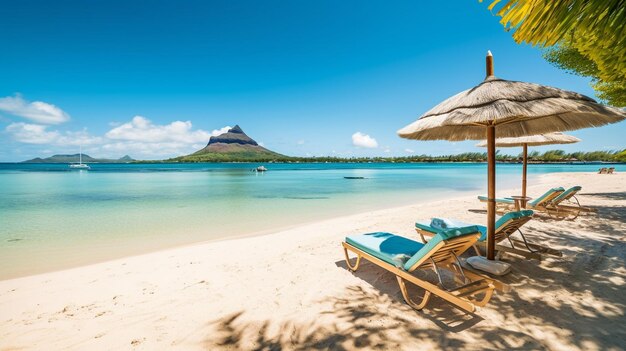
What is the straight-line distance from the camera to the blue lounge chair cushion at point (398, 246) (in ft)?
10.2

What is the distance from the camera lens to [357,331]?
2879 mm

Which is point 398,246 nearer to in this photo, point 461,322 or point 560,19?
point 461,322

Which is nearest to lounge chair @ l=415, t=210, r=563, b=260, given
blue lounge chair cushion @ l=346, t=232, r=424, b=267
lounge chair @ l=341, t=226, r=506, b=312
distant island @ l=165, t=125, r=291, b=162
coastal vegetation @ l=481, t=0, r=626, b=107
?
blue lounge chair cushion @ l=346, t=232, r=424, b=267

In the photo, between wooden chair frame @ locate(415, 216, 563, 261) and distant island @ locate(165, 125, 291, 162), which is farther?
distant island @ locate(165, 125, 291, 162)

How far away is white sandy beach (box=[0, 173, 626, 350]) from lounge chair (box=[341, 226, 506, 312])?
0.25m

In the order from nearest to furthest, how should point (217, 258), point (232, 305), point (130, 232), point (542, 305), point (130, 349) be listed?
point (130, 349) → point (542, 305) → point (232, 305) → point (217, 258) → point (130, 232)

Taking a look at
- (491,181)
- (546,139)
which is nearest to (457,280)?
(491,181)

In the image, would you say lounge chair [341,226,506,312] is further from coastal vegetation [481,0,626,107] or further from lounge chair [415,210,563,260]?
coastal vegetation [481,0,626,107]

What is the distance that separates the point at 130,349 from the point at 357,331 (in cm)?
229

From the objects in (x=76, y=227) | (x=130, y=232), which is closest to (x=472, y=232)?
(x=130, y=232)

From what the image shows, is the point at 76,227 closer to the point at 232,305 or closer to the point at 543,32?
the point at 232,305

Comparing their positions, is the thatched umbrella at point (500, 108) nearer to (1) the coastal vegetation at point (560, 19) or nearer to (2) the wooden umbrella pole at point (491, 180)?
(2) the wooden umbrella pole at point (491, 180)

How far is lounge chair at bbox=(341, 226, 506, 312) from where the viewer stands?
3020 millimetres

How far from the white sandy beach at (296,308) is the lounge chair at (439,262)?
9.9 inches
